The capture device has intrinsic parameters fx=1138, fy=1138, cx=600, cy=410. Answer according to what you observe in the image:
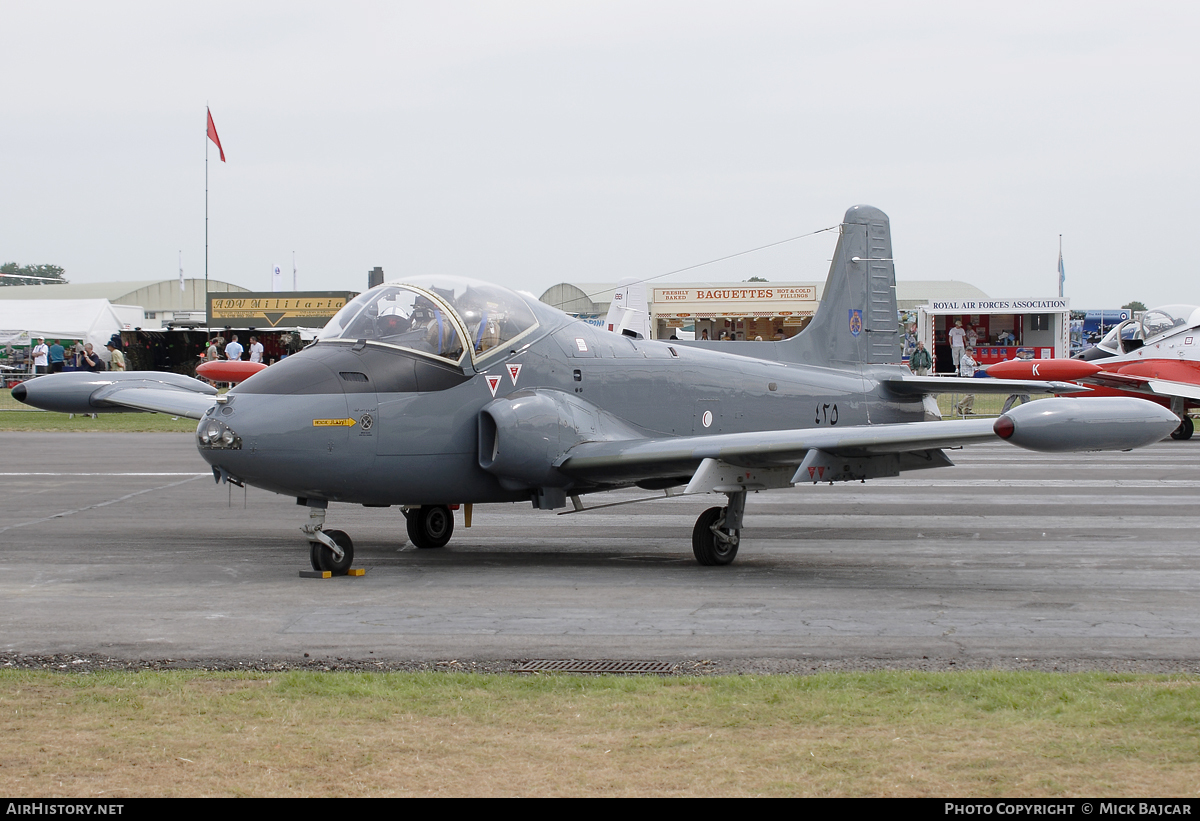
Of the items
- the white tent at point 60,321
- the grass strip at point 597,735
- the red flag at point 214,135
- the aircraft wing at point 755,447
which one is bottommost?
the grass strip at point 597,735

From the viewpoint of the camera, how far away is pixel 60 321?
55.7m

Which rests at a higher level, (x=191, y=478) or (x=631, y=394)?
(x=631, y=394)

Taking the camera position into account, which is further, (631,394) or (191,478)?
(191,478)

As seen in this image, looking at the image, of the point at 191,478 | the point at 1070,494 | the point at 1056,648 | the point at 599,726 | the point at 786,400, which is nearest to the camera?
the point at 599,726

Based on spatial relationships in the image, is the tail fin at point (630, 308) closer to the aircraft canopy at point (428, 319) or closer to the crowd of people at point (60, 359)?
the crowd of people at point (60, 359)

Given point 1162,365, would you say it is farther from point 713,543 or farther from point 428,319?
point 428,319

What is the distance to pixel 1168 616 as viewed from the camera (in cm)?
880

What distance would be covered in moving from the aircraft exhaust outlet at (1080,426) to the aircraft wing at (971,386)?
338cm

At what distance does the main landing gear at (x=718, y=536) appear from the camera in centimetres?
1105

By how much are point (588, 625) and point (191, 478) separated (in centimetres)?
1230

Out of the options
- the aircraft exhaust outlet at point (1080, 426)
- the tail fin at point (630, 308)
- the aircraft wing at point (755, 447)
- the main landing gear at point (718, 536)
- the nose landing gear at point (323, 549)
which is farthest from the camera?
the tail fin at point (630, 308)

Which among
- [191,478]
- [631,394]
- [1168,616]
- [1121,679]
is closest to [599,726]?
[1121,679]

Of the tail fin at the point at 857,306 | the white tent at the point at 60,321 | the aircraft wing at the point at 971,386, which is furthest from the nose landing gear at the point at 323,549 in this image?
the white tent at the point at 60,321
